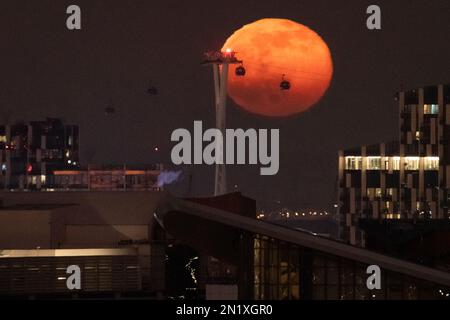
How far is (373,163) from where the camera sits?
626 feet

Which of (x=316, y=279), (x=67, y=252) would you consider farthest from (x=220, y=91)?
(x=316, y=279)

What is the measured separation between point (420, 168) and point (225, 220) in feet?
495

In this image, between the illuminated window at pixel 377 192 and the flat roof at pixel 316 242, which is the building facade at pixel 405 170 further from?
the flat roof at pixel 316 242

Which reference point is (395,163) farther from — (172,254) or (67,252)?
(67,252)

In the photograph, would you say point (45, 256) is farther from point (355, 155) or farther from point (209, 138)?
point (355, 155)

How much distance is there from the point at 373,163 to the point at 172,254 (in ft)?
419

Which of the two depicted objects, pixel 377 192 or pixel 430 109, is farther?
pixel 377 192

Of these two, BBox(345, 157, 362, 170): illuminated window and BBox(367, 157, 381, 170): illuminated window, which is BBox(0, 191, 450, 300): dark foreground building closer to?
BBox(345, 157, 362, 170): illuminated window

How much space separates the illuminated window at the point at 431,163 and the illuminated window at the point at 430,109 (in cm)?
822

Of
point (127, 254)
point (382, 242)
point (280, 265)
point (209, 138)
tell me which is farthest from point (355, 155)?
point (280, 265)

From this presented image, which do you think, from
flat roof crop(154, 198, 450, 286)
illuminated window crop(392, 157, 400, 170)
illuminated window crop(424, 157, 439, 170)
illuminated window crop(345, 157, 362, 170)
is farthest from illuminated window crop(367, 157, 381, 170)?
flat roof crop(154, 198, 450, 286)

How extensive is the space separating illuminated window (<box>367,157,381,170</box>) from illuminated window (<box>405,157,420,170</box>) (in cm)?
499

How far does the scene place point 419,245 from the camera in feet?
250

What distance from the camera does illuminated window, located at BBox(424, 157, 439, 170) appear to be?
634 ft
